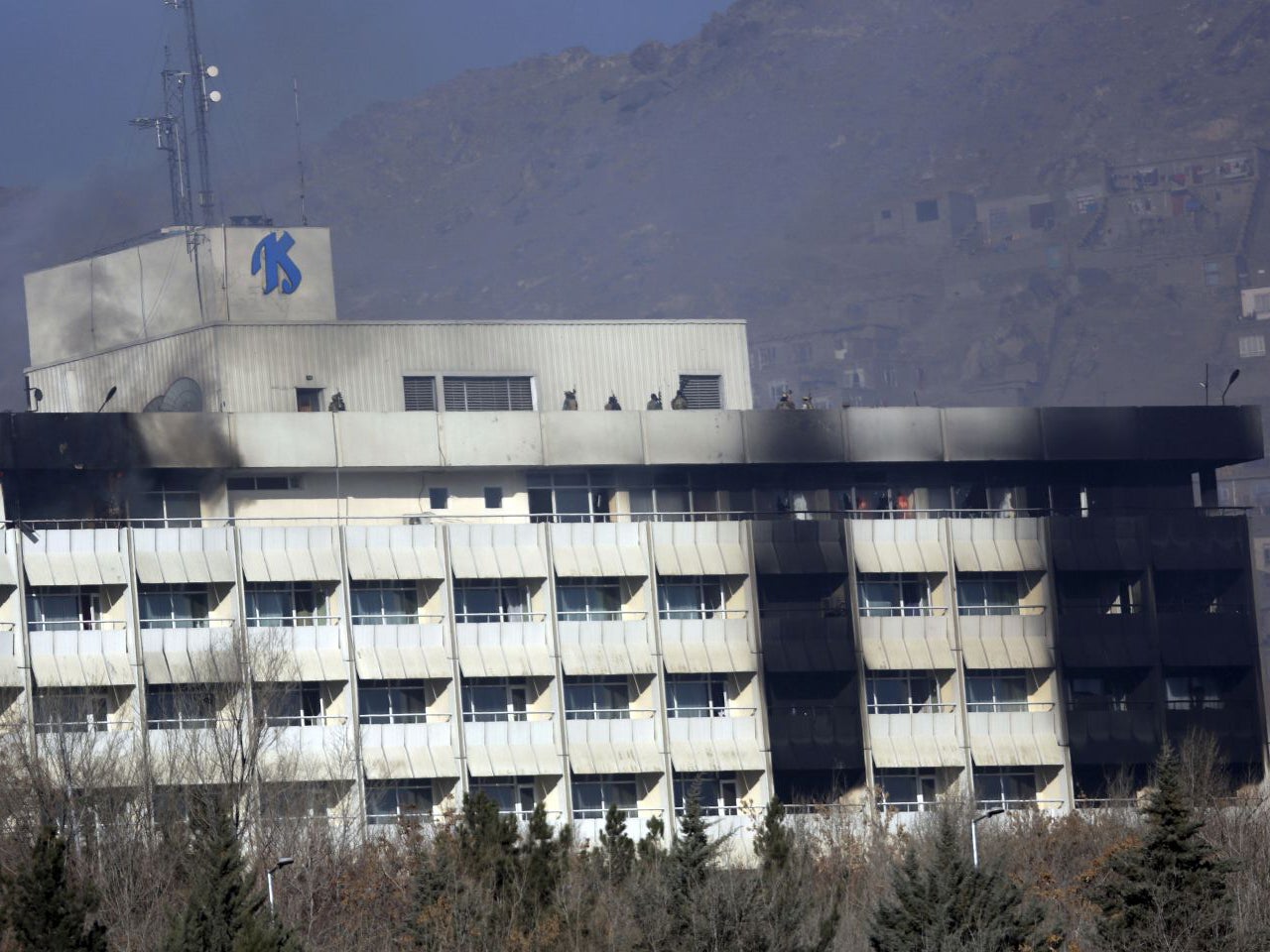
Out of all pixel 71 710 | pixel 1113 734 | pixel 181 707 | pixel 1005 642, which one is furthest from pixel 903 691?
pixel 71 710

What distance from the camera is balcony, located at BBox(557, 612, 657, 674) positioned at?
366ft

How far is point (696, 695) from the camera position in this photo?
11369cm

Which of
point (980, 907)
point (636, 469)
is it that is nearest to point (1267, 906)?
point (980, 907)

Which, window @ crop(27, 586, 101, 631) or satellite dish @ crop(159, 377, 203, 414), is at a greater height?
satellite dish @ crop(159, 377, 203, 414)

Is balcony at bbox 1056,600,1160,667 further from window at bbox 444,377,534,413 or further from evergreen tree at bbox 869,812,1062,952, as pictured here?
evergreen tree at bbox 869,812,1062,952

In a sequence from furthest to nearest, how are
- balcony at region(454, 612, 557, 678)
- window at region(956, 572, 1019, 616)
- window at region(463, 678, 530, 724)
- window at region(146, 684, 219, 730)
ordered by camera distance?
window at region(956, 572, 1019, 616), window at region(463, 678, 530, 724), balcony at region(454, 612, 557, 678), window at region(146, 684, 219, 730)

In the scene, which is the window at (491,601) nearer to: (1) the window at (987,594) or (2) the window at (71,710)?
(2) the window at (71,710)

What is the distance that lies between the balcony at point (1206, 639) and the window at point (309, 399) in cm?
4088

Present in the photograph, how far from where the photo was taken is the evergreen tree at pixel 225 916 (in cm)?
6009

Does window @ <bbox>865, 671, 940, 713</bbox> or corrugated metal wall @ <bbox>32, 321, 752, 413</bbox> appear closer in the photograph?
window @ <bbox>865, 671, 940, 713</bbox>

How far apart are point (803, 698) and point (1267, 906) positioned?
34.5 meters

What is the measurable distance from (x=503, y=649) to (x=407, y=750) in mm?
6434

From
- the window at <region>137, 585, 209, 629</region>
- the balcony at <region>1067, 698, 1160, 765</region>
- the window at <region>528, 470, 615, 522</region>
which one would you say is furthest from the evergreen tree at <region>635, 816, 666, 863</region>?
the balcony at <region>1067, 698, 1160, 765</region>

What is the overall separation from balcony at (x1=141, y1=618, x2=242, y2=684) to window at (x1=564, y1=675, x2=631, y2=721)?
15.8 meters
